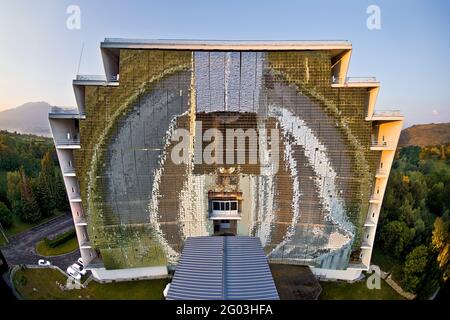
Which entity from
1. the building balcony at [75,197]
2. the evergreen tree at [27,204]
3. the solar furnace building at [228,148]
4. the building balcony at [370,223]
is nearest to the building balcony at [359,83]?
the solar furnace building at [228,148]

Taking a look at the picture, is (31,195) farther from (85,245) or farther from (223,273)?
(223,273)

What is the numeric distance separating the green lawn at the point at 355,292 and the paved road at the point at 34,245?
15.0 m

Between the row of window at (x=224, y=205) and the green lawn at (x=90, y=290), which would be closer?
the green lawn at (x=90, y=290)

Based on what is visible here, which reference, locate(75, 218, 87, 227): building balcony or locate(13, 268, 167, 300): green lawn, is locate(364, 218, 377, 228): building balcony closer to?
locate(13, 268, 167, 300): green lawn

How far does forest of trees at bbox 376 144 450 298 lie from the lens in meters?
13.6

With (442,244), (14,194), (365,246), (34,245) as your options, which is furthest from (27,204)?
(442,244)

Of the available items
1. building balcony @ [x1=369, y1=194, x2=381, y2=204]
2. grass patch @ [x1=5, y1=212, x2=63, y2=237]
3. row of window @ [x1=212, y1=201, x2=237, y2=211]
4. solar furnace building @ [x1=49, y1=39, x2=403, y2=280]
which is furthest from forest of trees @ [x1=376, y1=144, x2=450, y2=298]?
grass patch @ [x1=5, y1=212, x2=63, y2=237]

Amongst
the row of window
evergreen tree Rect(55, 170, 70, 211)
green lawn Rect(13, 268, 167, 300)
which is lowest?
green lawn Rect(13, 268, 167, 300)

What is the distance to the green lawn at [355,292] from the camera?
13.7 metres

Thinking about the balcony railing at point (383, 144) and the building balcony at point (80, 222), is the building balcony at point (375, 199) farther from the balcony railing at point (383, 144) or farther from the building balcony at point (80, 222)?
the building balcony at point (80, 222)

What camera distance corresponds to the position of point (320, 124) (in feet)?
39.9

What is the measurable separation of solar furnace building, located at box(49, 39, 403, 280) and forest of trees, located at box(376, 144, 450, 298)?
2.62 m

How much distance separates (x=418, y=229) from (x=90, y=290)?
19.9m

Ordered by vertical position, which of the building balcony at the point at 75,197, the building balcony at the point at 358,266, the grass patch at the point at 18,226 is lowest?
the grass patch at the point at 18,226
